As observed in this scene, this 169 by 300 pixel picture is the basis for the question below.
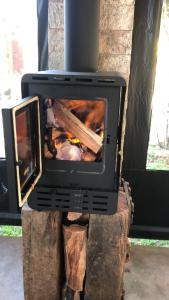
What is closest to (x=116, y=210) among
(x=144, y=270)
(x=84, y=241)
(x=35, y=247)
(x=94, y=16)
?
(x=84, y=241)

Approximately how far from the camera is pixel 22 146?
3.57 feet

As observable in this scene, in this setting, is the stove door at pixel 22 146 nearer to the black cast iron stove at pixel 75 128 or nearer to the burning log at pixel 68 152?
the black cast iron stove at pixel 75 128

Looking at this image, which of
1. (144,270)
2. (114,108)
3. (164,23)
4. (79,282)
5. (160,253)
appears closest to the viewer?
(114,108)

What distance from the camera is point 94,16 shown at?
126 centimetres

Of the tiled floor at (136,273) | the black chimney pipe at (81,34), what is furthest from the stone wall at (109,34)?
the tiled floor at (136,273)

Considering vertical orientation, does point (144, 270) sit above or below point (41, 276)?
below

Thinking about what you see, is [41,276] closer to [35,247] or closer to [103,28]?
[35,247]

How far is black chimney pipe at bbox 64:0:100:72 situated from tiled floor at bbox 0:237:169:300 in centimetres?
126

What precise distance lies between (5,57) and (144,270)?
5.34 ft

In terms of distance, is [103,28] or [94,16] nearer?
[94,16]

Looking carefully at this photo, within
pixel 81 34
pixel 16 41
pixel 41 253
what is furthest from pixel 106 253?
pixel 16 41

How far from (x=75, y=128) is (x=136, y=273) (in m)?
1.09

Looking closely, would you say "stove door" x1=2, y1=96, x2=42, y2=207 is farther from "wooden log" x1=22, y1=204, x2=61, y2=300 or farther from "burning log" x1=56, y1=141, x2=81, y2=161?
"wooden log" x1=22, y1=204, x2=61, y2=300

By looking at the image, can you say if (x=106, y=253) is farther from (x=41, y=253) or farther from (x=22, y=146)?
(x=22, y=146)
